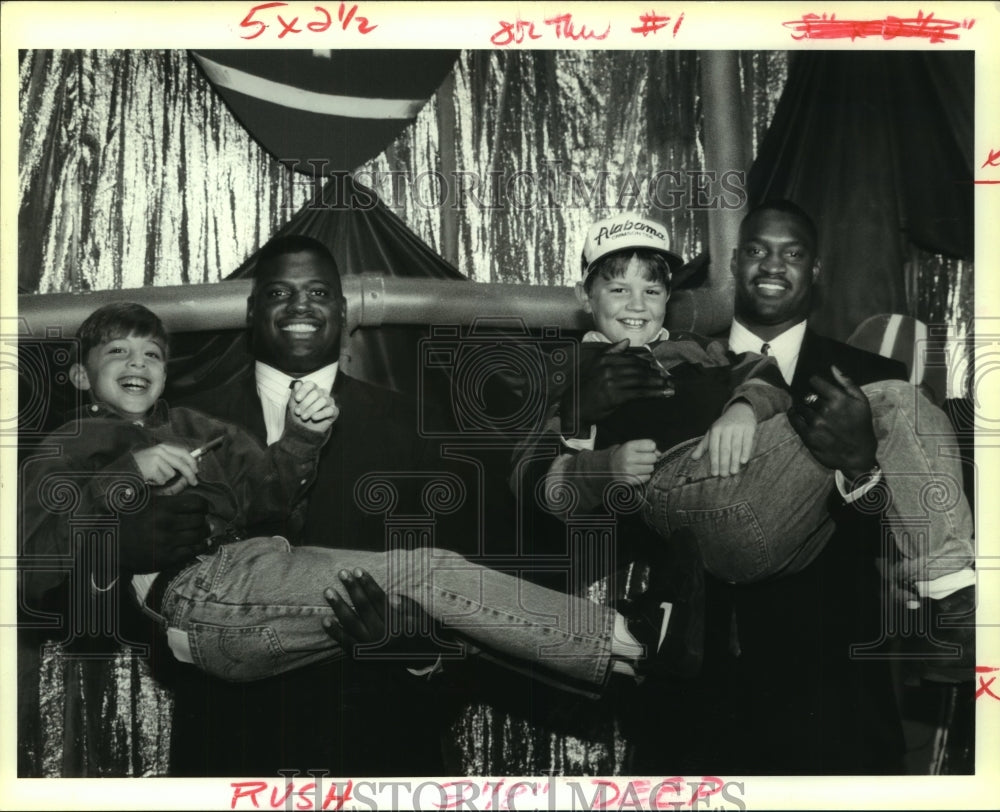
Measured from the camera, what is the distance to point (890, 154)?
11.1ft

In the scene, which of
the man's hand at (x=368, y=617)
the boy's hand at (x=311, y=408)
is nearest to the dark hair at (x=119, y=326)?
the boy's hand at (x=311, y=408)

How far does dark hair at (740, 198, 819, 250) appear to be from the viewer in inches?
130

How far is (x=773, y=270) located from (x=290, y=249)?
4.17 feet

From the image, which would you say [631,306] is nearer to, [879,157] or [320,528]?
[879,157]

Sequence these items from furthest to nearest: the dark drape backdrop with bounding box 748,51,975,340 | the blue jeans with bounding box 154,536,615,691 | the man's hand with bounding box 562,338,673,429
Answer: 1. the dark drape backdrop with bounding box 748,51,975,340
2. the man's hand with bounding box 562,338,673,429
3. the blue jeans with bounding box 154,536,615,691

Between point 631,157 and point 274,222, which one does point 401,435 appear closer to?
point 274,222

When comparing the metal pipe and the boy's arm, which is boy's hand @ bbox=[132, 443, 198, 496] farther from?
the metal pipe

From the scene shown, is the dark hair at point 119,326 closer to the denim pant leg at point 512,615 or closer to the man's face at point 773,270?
the denim pant leg at point 512,615

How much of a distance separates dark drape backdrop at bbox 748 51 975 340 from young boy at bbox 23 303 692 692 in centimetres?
119

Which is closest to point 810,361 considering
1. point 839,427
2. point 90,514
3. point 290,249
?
point 839,427

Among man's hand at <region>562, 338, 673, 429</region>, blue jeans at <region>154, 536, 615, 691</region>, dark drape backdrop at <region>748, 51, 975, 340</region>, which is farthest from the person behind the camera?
dark drape backdrop at <region>748, 51, 975, 340</region>

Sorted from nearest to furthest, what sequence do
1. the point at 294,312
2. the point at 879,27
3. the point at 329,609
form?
the point at 329,609, the point at 294,312, the point at 879,27

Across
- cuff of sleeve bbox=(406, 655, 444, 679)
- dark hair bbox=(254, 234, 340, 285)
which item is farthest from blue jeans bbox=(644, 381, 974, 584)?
dark hair bbox=(254, 234, 340, 285)

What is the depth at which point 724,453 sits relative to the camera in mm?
3188
